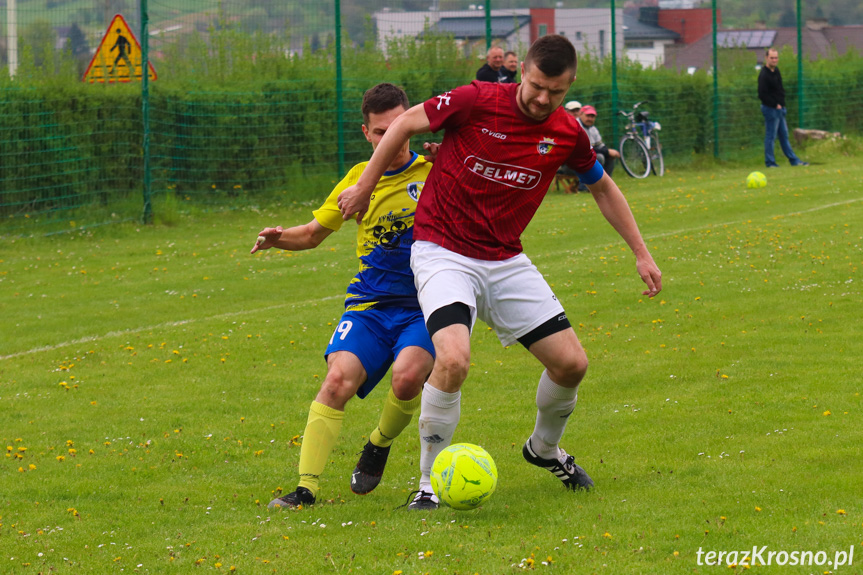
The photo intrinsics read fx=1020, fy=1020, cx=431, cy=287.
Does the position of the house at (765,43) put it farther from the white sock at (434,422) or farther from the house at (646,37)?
the white sock at (434,422)

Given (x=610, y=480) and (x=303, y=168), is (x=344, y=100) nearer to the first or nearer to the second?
(x=303, y=168)

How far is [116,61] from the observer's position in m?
A: 16.3

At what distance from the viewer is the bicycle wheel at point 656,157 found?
21938mm

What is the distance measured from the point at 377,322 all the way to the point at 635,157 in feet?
56.2

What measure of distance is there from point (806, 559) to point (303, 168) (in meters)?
15.7

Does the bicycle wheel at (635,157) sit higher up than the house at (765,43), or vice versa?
the house at (765,43)

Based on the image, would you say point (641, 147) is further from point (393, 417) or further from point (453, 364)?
point (453, 364)

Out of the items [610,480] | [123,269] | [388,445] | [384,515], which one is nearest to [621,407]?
[610,480]

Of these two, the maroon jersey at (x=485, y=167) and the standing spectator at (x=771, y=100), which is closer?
the maroon jersey at (x=485, y=167)

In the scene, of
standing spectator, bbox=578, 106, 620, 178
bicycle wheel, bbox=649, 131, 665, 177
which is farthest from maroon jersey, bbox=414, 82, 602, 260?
bicycle wheel, bbox=649, 131, 665, 177

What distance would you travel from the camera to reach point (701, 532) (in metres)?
4.47

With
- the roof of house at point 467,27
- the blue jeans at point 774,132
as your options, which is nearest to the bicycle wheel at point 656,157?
the blue jeans at point 774,132

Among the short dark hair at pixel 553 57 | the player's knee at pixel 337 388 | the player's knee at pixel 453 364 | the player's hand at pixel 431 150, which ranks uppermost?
the short dark hair at pixel 553 57

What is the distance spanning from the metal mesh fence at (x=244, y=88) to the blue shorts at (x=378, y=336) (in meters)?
11.8
